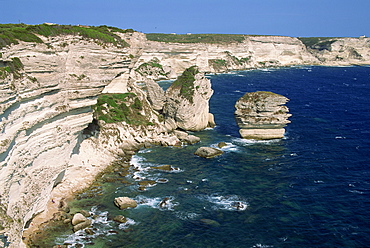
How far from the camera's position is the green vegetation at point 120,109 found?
44.7 m

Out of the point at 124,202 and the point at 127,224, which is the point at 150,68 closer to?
the point at 124,202

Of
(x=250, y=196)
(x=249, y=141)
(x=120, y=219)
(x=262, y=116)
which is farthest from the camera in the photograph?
(x=249, y=141)

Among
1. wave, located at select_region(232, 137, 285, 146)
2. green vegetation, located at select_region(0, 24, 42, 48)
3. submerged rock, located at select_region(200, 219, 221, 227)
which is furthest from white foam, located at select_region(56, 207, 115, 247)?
wave, located at select_region(232, 137, 285, 146)

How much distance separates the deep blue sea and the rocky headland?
352cm

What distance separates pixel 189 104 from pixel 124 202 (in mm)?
26447

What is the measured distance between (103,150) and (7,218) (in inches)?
836

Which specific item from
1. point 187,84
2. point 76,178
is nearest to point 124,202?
point 76,178

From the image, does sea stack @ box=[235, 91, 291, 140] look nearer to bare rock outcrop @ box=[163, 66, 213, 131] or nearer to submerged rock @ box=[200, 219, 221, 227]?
bare rock outcrop @ box=[163, 66, 213, 131]

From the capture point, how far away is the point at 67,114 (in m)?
27.2

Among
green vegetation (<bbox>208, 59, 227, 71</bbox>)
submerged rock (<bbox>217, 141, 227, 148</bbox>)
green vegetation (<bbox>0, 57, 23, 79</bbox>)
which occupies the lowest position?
submerged rock (<bbox>217, 141, 227, 148</bbox>)

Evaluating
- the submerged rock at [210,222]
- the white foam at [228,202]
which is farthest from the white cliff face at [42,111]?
the white foam at [228,202]

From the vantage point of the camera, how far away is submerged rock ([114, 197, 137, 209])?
27667mm

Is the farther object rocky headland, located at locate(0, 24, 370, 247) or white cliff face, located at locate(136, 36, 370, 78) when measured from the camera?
white cliff face, located at locate(136, 36, 370, 78)

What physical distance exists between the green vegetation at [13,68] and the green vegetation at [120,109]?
22.5 metres
